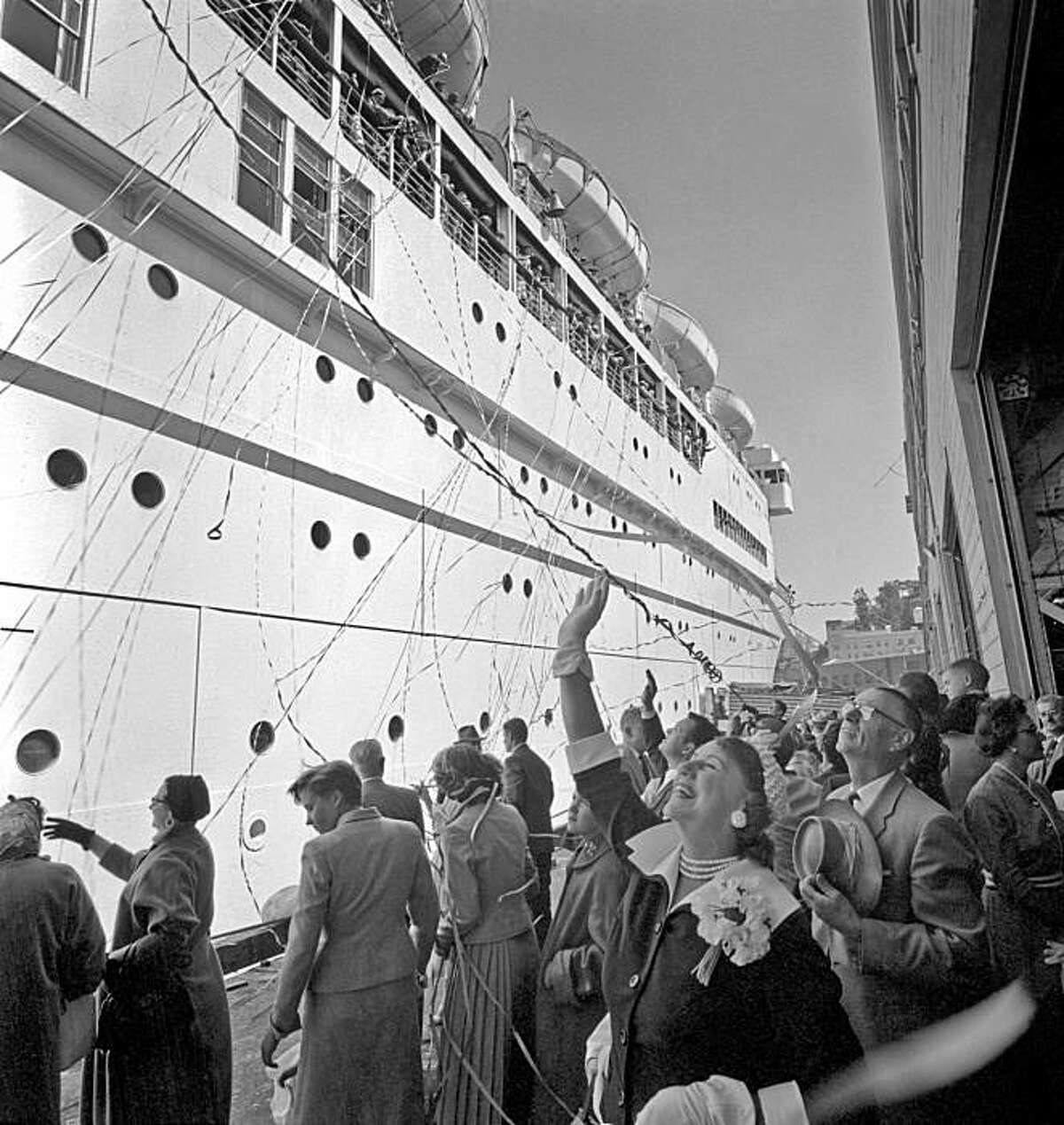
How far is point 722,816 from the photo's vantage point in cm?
125

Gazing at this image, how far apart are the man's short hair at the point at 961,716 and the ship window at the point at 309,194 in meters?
3.68

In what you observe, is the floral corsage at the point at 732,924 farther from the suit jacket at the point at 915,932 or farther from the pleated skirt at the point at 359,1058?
the pleated skirt at the point at 359,1058

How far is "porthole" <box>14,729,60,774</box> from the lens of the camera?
79.8 inches

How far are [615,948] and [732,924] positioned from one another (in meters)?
0.26

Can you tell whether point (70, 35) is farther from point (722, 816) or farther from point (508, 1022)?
point (508, 1022)

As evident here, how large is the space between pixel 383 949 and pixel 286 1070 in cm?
41

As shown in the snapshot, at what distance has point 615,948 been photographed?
131 centimetres

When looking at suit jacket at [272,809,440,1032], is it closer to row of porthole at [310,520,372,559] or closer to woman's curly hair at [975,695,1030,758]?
woman's curly hair at [975,695,1030,758]

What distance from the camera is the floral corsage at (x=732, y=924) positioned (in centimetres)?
113

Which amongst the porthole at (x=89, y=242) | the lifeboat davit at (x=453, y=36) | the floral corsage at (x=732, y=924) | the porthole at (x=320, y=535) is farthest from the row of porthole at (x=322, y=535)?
the lifeboat davit at (x=453, y=36)

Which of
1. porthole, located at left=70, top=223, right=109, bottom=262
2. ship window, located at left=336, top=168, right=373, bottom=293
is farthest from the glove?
ship window, located at left=336, top=168, right=373, bottom=293

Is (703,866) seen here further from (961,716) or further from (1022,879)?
(961,716)

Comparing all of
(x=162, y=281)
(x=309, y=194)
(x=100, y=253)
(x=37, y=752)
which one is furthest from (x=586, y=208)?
(x=37, y=752)

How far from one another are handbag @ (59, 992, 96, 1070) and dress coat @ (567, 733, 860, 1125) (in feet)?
3.69
